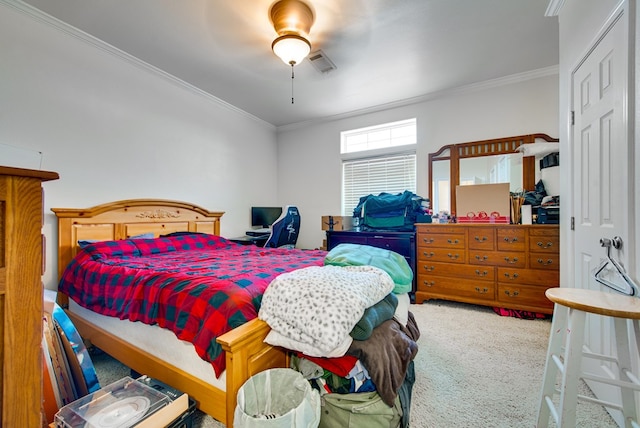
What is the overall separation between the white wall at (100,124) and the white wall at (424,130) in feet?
4.01

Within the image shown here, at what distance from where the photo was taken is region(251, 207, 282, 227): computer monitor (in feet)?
13.6

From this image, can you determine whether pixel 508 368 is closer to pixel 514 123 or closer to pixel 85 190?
pixel 514 123

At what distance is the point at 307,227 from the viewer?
14.7 ft

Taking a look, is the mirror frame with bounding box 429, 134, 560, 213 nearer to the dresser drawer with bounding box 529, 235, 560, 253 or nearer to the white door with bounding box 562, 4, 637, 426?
the dresser drawer with bounding box 529, 235, 560, 253

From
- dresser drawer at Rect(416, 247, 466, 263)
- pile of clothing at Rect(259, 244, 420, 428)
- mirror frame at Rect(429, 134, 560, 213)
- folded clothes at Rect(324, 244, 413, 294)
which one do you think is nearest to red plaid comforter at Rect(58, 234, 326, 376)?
pile of clothing at Rect(259, 244, 420, 428)

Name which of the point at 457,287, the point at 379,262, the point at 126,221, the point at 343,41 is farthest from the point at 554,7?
the point at 126,221

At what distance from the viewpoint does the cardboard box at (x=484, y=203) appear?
2.85m

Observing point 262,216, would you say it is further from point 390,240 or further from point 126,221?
point 390,240

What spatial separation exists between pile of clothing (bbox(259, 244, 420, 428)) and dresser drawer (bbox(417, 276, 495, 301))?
6.45 ft

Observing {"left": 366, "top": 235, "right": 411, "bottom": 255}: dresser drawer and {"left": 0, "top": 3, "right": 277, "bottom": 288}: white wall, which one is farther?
A: {"left": 366, "top": 235, "right": 411, "bottom": 255}: dresser drawer

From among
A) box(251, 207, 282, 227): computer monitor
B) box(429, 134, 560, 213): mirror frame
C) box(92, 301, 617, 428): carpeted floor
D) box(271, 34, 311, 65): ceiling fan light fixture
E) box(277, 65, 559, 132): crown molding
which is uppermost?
box(277, 65, 559, 132): crown molding

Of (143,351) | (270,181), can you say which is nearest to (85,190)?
(143,351)

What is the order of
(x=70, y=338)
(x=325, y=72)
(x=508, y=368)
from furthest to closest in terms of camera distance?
(x=325, y=72)
(x=508, y=368)
(x=70, y=338)

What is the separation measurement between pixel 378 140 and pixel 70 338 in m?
3.88
